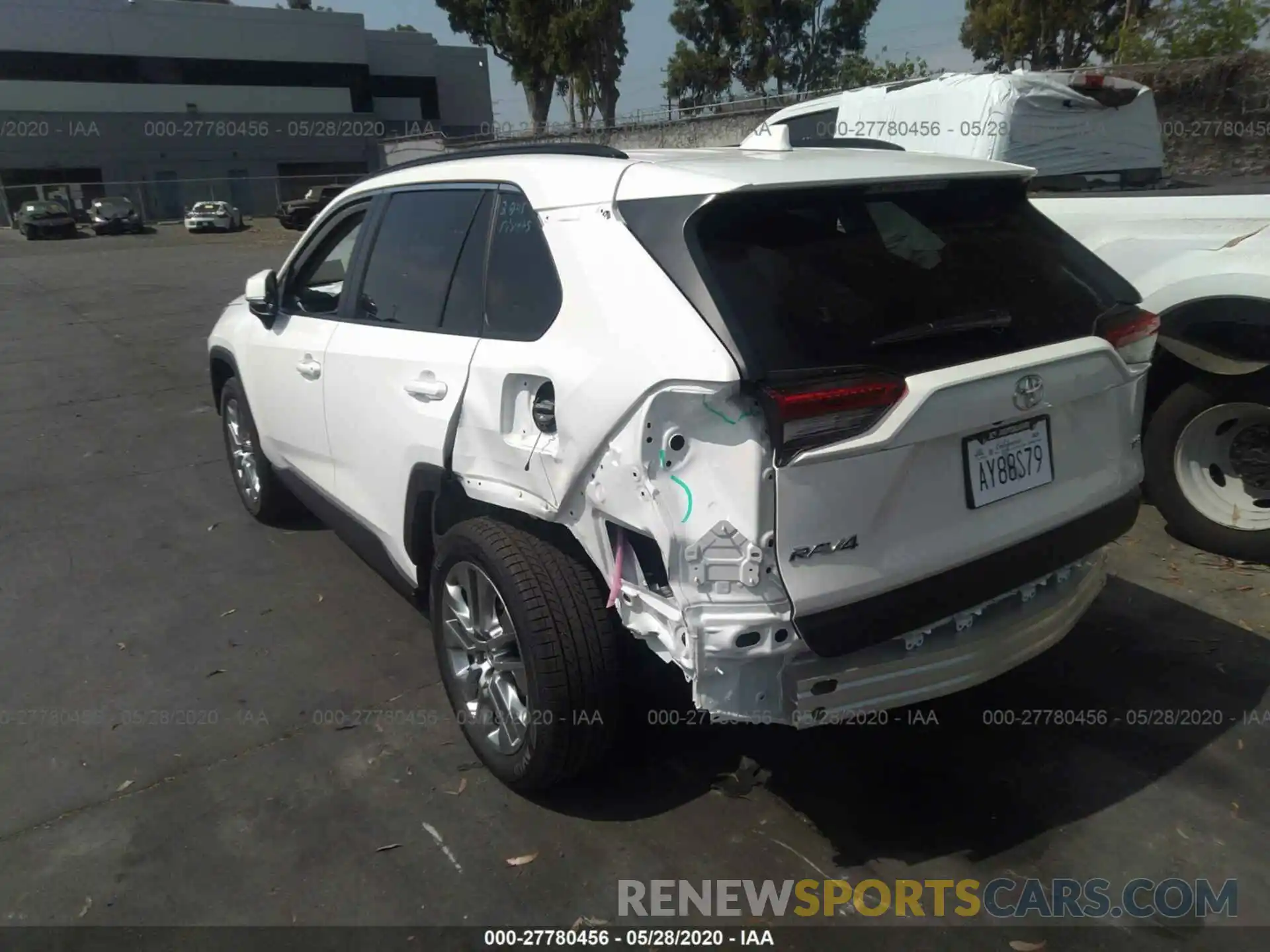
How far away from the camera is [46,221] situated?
3166cm

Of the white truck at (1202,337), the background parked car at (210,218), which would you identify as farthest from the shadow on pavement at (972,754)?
the background parked car at (210,218)

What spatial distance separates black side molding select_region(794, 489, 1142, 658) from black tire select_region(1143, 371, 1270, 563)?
5.94ft

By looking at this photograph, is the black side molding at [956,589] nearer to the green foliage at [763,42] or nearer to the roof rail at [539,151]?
the roof rail at [539,151]

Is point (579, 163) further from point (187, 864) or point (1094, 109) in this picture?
point (1094, 109)

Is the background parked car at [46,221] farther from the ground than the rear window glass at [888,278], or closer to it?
farther from the ground

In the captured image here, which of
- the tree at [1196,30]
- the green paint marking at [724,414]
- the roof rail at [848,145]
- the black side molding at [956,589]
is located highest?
the tree at [1196,30]

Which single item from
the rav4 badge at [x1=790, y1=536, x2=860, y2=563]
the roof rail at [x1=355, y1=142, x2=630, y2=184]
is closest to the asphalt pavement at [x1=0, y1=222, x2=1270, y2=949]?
the rav4 badge at [x1=790, y1=536, x2=860, y2=563]

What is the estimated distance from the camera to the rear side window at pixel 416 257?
10.6ft

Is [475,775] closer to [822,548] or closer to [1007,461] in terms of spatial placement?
[822,548]

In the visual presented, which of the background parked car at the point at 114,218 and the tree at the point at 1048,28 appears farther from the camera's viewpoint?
the background parked car at the point at 114,218

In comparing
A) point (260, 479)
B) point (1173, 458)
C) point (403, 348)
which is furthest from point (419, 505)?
point (1173, 458)

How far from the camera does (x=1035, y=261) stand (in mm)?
2826

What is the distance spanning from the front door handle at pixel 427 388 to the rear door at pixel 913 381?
108 centimetres

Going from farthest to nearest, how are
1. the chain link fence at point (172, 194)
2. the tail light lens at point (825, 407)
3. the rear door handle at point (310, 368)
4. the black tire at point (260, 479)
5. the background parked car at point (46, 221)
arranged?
the chain link fence at point (172, 194) → the background parked car at point (46, 221) → the black tire at point (260, 479) → the rear door handle at point (310, 368) → the tail light lens at point (825, 407)
